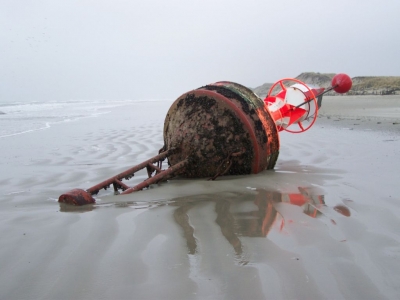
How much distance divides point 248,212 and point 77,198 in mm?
1377

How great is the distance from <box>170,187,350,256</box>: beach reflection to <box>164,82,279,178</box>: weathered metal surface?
56 cm

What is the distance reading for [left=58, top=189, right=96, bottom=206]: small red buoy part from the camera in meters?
3.02

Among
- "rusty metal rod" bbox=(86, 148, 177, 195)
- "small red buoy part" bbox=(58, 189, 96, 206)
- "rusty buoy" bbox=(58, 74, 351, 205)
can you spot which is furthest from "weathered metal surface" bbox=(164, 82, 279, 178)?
"small red buoy part" bbox=(58, 189, 96, 206)

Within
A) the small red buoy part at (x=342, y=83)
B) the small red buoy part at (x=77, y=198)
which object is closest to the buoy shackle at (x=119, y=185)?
the small red buoy part at (x=77, y=198)

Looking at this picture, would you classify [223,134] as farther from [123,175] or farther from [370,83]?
[370,83]

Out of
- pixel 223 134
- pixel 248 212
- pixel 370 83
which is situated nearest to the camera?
pixel 248 212

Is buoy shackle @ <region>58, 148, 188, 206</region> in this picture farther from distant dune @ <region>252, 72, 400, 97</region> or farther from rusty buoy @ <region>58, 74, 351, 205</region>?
distant dune @ <region>252, 72, 400, 97</region>

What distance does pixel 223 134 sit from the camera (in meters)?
3.71

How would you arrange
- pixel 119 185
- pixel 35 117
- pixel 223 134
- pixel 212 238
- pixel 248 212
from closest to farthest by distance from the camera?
1. pixel 212 238
2. pixel 248 212
3. pixel 119 185
4. pixel 223 134
5. pixel 35 117

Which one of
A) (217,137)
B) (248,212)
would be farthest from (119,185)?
(248,212)

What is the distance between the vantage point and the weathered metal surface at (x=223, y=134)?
371cm

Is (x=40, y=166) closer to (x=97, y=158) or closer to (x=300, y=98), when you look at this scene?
(x=97, y=158)

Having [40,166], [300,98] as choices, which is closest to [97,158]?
[40,166]

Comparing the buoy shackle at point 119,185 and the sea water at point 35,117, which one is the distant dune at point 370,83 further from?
the sea water at point 35,117
